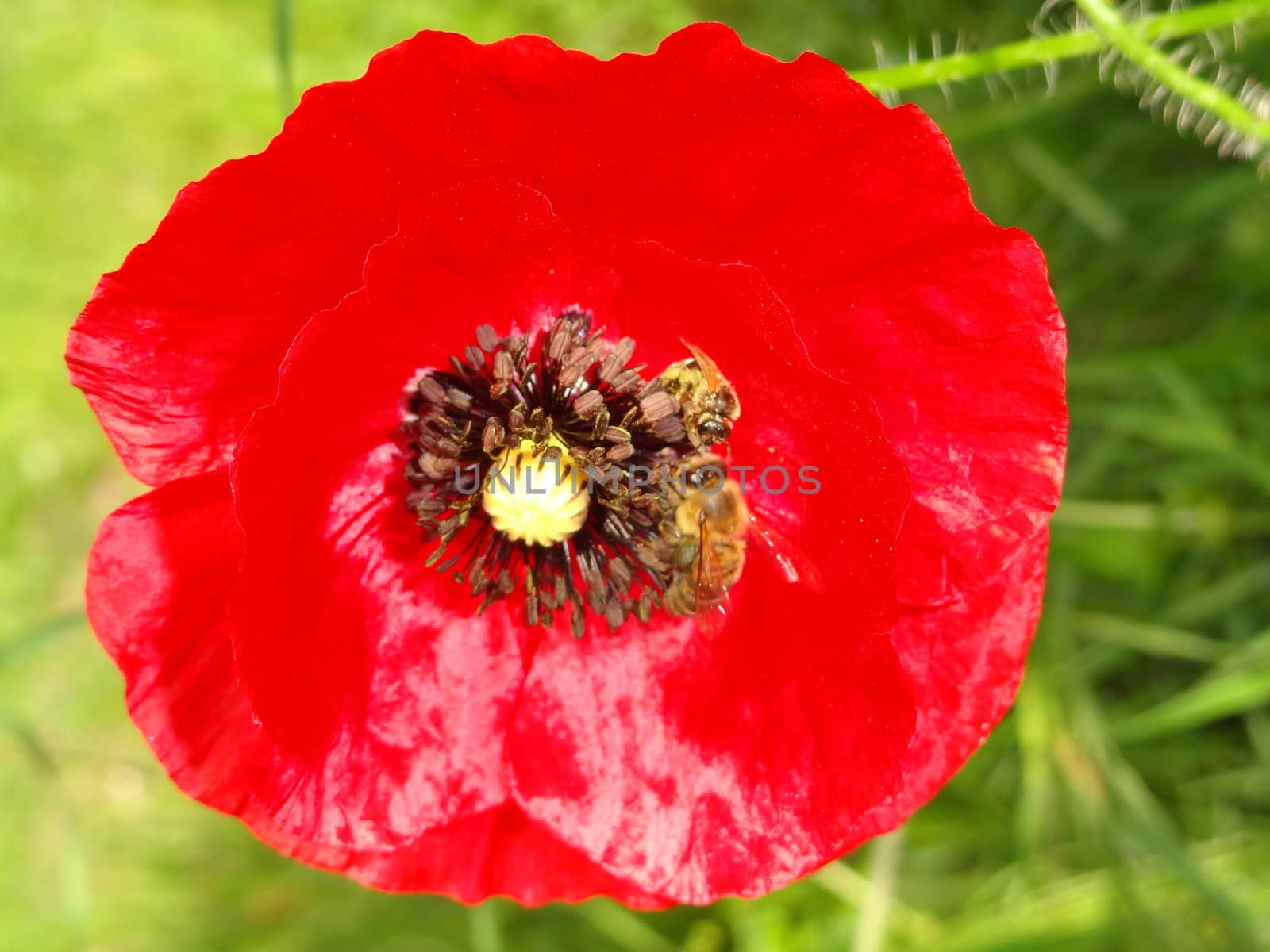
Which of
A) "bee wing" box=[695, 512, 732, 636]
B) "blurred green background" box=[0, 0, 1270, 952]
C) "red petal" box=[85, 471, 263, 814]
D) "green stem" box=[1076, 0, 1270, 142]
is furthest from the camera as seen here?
"blurred green background" box=[0, 0, 1270, 952]

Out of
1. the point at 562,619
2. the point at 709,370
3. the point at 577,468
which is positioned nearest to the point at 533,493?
the point at 577,468

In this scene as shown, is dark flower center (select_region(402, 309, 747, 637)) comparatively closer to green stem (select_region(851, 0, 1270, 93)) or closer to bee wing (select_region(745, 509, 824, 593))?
bee wing (select_region(745, 509, 824, 593))

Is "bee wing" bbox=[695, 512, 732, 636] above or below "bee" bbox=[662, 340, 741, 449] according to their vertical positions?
below

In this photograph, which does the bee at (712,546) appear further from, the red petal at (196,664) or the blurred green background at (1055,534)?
the blurred green background at (1055,534)

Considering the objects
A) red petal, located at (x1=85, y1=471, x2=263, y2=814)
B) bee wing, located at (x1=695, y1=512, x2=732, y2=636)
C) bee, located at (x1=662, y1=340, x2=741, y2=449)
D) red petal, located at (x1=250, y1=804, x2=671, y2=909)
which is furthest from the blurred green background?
red petal, located at (x1=85, y1=471, x2=263, y2=814)

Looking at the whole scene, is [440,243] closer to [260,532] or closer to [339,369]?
[339,369]

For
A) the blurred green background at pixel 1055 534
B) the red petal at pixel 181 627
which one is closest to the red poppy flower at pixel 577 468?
the red petal at pixel 181 627
